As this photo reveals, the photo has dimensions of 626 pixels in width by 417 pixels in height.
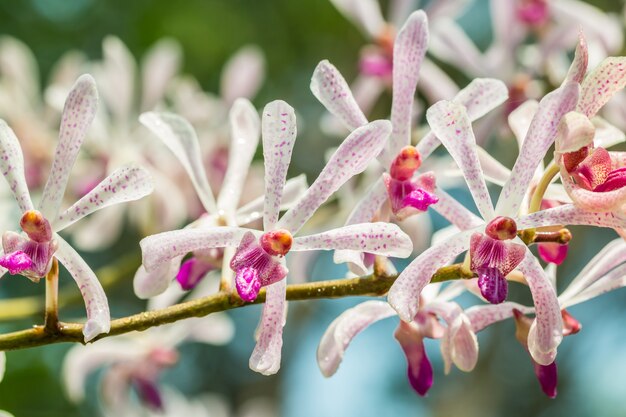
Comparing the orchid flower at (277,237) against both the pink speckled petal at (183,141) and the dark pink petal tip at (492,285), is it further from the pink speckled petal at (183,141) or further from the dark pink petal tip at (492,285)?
the pink speckled petal at (183,141)

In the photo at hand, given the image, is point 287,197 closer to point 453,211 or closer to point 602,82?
point 453,211

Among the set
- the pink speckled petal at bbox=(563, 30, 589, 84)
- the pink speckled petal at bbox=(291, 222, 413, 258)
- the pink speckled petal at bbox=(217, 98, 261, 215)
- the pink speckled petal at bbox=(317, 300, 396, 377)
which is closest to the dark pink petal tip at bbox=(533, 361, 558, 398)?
the pink speckled petal at bbox=(317, 300, 396, 377)

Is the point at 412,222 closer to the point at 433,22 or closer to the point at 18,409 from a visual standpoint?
the point at 433,22

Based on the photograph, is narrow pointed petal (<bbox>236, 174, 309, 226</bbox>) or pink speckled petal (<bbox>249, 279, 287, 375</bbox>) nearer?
pink speckled petal (<bbox>249, 279, 287, 375</bbox>)

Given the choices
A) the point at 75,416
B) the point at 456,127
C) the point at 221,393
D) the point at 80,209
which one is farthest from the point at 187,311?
the point at 221,393

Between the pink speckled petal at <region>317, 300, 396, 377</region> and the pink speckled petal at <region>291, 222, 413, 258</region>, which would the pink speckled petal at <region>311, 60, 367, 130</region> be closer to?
the pink speckled petal at <region>291, 222, 413, 258</region>

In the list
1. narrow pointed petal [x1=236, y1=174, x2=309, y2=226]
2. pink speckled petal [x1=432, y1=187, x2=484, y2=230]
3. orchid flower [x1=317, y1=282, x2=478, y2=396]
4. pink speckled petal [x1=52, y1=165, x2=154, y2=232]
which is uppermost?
pink speckled petal [x1=52, y1=165, x2=154, y2=232]

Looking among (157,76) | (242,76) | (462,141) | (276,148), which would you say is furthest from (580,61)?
(157,76)
